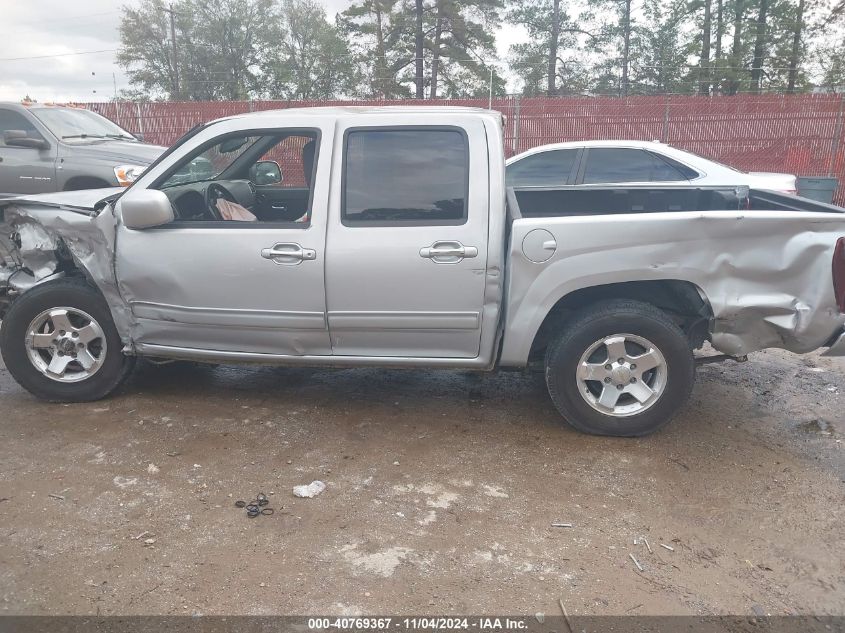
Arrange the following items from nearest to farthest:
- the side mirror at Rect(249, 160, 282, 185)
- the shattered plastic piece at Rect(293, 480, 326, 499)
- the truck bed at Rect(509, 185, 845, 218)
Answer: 1. the shattered plastic piece at Rect(293, 480, 326, 499)
2. the truck bed at Rect(509, 185, 845, 218)
3. the side mirror at Rect(249, 160, 282, 185)

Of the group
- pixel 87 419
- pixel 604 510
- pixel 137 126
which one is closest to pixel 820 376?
pixel 604 510

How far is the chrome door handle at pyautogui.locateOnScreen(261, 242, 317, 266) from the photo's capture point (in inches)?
144

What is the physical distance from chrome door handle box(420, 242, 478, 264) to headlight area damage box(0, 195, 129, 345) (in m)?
1.89

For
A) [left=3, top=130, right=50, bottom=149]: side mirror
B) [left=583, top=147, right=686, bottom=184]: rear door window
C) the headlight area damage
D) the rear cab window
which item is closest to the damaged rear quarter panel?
the rear cab window

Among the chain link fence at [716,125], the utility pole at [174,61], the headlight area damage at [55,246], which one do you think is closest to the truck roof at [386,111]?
the headlight area damage at [55,246]

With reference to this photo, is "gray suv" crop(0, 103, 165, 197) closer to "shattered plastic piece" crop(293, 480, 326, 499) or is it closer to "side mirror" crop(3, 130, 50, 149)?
"side mirror" crop(3, 130, 50, 149)

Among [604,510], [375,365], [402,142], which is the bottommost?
[604,510]

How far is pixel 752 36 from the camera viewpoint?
27.0 meters

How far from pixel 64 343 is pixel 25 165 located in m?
5.03

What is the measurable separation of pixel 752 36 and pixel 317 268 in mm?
29442

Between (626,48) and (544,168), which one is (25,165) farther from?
(626,48)

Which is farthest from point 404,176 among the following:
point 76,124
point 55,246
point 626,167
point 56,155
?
point 76,124

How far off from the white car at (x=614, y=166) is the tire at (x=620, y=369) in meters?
4.02

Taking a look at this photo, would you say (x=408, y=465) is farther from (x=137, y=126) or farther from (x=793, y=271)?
(x=137, y=126)
